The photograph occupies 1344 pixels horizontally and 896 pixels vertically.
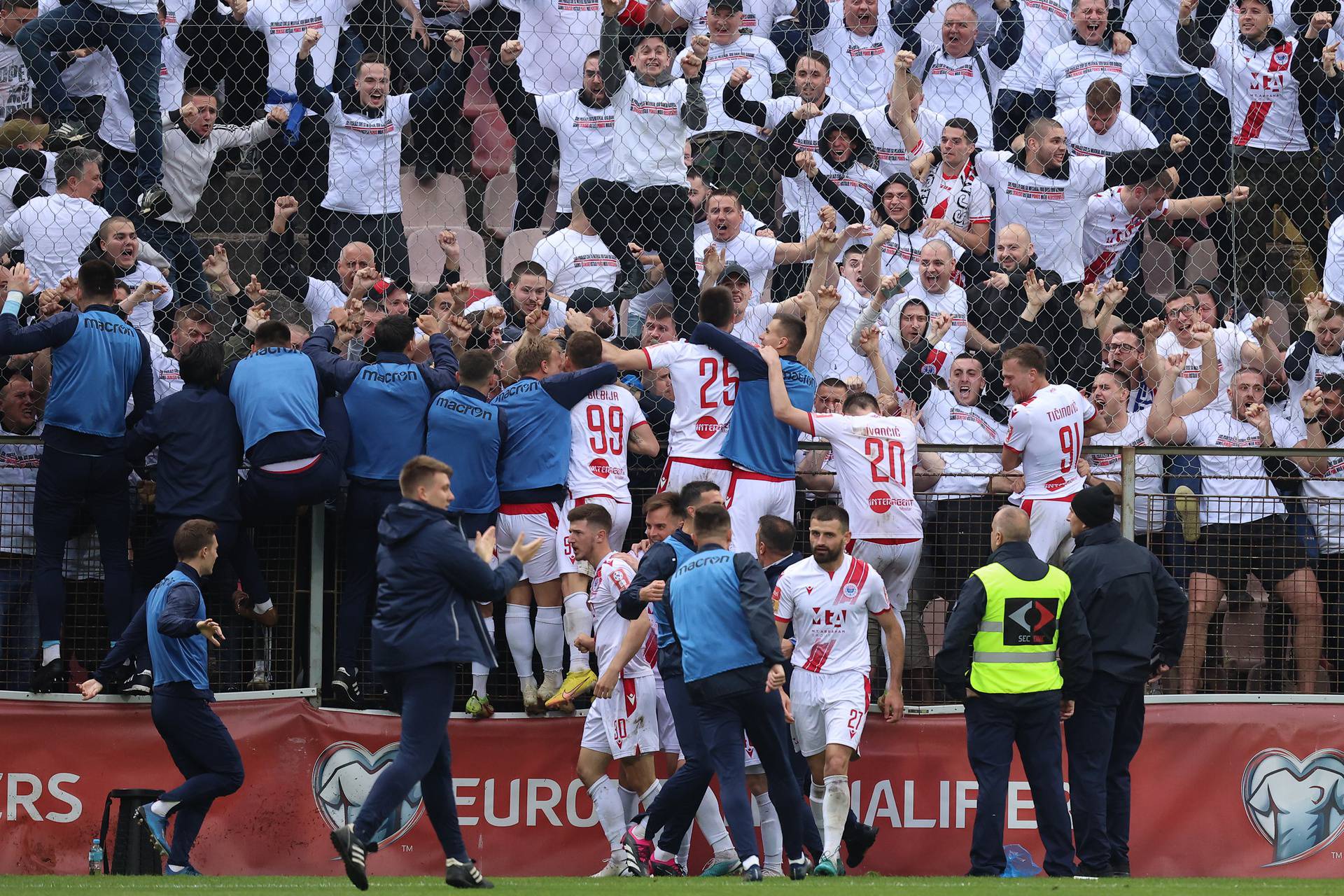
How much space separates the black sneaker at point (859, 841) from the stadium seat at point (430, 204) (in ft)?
16.6

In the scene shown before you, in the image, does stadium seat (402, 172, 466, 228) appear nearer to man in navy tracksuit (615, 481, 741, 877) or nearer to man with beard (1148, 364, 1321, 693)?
man in navy tracksuit (615, 481, 741, 877)

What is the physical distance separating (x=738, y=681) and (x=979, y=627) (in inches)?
55.8

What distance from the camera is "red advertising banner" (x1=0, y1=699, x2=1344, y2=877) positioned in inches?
387

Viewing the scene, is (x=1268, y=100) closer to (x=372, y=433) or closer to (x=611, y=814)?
(x=372, y=433)

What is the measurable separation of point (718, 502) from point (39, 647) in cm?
392

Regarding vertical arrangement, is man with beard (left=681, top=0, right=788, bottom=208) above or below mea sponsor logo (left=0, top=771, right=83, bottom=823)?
above

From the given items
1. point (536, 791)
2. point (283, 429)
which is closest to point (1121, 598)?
point (536, 791)

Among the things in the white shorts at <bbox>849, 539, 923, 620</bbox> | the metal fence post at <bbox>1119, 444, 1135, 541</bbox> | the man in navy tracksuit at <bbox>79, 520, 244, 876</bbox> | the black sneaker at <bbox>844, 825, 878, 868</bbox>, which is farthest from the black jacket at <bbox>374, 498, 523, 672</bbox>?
the metal fence post at <bbox>1119, 444, 1135, 541</bbox>

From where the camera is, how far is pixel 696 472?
32.6ft

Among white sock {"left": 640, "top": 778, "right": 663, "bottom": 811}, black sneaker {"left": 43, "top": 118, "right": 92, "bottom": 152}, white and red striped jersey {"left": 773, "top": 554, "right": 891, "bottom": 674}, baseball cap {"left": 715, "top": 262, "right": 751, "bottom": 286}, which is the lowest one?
white sock {"left": 640, "top": 778, "right": 663, "bottom": 811}

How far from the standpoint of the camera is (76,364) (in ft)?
31.5

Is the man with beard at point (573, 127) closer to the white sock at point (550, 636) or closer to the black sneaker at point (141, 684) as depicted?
the white sock at point (550, 636)

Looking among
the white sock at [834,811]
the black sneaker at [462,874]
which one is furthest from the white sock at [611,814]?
the black sneaker at [462,874]

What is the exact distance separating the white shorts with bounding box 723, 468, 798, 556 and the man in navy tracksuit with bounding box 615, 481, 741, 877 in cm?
55
